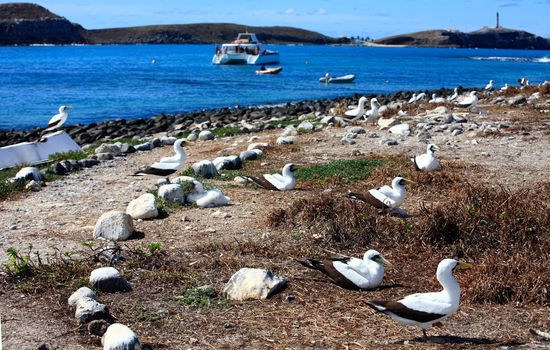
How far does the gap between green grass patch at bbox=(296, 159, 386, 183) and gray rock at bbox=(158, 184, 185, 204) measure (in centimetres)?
247

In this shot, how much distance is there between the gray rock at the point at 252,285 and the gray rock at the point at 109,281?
97 centimetres

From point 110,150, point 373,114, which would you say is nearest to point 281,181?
point 110,150

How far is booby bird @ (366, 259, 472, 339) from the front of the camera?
18.8 feet

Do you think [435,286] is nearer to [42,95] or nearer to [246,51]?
[42,95]

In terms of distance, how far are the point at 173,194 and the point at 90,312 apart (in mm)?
4408

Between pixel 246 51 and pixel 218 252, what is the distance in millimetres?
82561

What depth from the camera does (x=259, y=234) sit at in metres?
8.88

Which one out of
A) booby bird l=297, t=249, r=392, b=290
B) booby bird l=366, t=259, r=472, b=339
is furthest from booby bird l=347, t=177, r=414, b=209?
booby bird l=366, t=259, r=472, b=339

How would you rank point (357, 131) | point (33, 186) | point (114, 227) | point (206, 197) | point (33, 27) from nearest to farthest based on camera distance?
1. point (114, 227)
2. point (206, 197)
3. point (33, 186)
4. point (357, 131)
5. point (33, 27)

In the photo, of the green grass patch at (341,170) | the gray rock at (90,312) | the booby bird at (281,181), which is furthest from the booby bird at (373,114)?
the gray rock at (90,312)

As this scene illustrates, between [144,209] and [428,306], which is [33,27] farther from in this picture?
[428,306]

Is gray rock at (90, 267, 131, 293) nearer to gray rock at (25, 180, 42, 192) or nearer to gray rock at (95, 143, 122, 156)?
gray rock at (25, 180, 42, 192)

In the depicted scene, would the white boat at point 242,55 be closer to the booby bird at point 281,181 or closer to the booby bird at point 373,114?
the booby bird at point 373,114

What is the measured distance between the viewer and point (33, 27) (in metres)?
182
